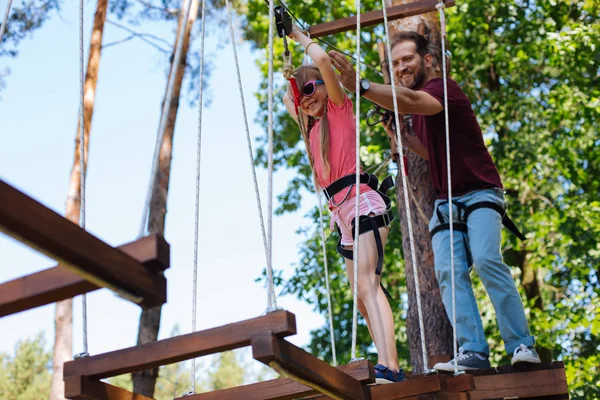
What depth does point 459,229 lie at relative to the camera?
3211mm

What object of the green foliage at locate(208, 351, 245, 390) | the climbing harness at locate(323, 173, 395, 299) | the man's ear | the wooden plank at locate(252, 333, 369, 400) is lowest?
the wooden plank at locate(252, 333, 369, 400)

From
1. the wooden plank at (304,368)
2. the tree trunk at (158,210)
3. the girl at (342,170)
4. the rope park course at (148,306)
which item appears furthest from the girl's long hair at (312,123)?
the tree trunk at (158,210)

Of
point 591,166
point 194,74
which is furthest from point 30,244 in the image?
point 194,74

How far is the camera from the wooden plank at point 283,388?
2.17 metres

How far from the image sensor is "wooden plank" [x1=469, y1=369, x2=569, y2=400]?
287cm

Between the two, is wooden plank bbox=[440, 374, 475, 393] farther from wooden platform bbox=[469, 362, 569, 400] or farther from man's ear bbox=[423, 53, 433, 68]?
man's ear bbox=[423, 53, 433, 68]

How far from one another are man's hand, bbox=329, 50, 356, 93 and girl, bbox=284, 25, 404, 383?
1.1 inches

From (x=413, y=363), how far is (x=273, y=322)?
7.30 feet

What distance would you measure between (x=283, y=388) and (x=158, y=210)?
6.47 metres

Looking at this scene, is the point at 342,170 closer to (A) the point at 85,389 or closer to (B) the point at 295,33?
(B) the point at 295,33

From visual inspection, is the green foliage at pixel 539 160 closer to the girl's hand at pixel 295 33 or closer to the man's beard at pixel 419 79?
the man's beard at pixel 419 79

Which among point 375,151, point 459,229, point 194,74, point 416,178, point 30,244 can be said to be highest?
point 194,74

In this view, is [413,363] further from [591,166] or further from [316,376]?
[591,166]

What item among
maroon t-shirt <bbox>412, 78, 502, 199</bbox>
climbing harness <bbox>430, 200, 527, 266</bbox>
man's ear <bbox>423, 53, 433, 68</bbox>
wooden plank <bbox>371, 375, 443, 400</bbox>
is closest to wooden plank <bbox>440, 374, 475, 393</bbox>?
wooden plank <bbox>371, 375, 443, 400</bbox>
